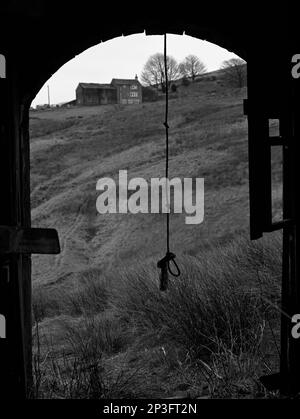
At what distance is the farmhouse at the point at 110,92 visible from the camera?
62.8 m

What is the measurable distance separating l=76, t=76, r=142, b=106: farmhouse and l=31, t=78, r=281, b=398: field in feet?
67.4

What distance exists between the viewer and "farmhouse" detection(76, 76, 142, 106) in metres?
62.8

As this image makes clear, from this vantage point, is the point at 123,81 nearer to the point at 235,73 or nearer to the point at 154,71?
the point at 154,71

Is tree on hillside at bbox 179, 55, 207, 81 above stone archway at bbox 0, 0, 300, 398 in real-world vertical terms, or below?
above

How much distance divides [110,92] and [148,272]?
58.3 metres

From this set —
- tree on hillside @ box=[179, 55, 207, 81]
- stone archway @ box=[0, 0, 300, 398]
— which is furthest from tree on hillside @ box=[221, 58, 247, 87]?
stone archway @ box=[0, 0, 300, 398]

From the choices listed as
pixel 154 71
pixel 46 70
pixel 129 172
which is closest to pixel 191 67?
pixel 154 71

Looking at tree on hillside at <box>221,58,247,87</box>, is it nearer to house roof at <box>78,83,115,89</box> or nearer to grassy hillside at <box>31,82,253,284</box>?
house roof at <box>78,83,115,89</box>

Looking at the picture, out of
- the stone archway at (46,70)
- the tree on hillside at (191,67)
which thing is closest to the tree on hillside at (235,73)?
the tree on hillside at (191,67)

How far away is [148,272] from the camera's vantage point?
7594 mm

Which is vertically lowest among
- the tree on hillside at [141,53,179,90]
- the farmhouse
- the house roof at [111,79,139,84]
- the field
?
the field

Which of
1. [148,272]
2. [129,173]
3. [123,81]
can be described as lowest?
[148,272]

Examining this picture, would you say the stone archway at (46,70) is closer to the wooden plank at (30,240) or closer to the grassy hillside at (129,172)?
the wooden plank at (30,240)

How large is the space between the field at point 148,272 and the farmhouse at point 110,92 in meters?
20.5
